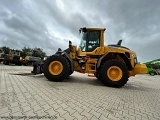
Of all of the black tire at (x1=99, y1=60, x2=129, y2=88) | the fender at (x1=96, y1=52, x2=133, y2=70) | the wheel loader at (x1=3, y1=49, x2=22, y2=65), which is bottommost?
the black tire at (x1=99, y1=60, x2=129, y2=88)

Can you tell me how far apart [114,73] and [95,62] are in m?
1.09

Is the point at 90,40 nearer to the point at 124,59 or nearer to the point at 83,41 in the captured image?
the point at 83,41

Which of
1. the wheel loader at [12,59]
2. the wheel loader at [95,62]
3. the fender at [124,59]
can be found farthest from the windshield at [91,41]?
the wheel loader at [12,59]

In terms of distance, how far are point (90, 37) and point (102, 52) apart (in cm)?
104

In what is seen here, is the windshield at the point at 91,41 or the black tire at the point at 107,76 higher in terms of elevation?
the windshield at the point at 91,41

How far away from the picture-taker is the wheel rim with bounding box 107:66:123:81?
25.1ft

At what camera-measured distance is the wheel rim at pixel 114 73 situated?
766 cm

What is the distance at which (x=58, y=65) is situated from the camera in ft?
25.9

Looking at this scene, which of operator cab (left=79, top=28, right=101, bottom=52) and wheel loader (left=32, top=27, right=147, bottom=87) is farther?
operator cab (left=79, top=28, right=101, bottom=52)

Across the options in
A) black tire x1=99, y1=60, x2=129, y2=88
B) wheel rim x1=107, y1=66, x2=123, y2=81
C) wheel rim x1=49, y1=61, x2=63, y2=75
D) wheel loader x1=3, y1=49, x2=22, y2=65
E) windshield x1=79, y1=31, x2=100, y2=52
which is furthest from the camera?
wheel loader x1=3, y1=49, x2=22, y2=65

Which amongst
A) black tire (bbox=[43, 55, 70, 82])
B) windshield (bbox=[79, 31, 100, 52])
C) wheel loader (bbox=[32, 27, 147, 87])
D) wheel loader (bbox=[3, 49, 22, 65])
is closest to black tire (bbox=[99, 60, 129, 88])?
wheel loader (bbox=[32, 27, 147, 87])

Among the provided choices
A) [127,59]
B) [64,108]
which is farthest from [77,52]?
[64,108]

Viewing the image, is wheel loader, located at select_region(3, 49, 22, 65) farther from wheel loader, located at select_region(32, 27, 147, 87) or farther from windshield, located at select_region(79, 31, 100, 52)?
windshield, located at select_region(79, 31, 100, 52)

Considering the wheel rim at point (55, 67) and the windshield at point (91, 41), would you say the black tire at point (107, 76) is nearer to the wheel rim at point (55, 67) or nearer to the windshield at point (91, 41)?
Answer: the windshield at point (91, 41)
